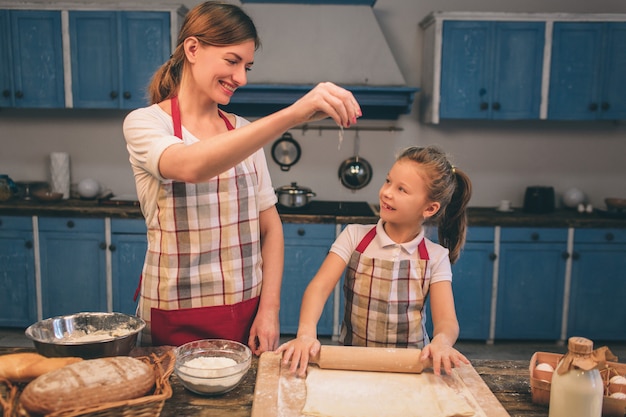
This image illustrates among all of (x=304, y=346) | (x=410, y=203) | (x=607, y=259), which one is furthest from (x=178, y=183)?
(x=607, y=259)

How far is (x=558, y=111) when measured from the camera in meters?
3.76

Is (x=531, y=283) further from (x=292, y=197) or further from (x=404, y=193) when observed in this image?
(x=404, y=193)

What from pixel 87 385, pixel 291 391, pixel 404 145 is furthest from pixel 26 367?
pixel 404 145

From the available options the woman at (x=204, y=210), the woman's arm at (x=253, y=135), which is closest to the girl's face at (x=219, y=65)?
the woman at (x=204, y=210)

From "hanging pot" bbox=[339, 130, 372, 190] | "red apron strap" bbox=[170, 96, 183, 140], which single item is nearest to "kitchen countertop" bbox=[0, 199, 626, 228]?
"hanging pot" bbox=[339, 130, 372, 190]

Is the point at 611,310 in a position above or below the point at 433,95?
below

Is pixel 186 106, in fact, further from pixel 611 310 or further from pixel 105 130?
pixel 611 310

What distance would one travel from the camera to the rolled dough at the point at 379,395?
41.0 inches

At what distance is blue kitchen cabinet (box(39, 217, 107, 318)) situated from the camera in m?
3.60

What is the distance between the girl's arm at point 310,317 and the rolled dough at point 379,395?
39 millimetres

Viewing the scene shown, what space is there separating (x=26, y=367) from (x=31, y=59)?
331cm

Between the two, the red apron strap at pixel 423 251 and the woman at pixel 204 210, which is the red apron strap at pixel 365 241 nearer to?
the red apron strap at pixel 423 251

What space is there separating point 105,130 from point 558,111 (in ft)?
10.8

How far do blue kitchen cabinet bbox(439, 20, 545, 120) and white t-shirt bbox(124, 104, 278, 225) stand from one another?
249cm
